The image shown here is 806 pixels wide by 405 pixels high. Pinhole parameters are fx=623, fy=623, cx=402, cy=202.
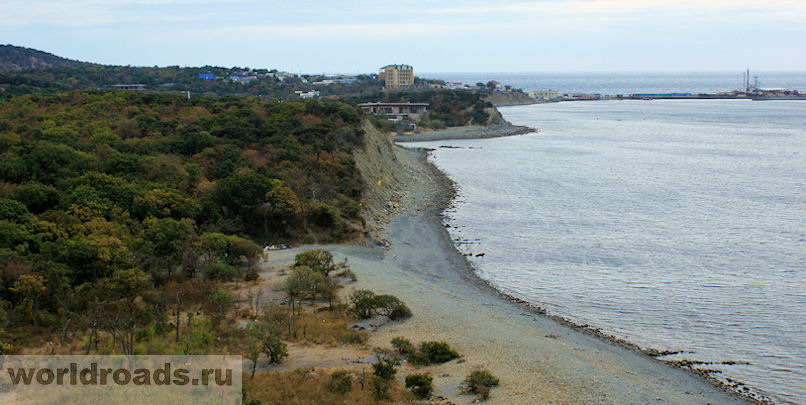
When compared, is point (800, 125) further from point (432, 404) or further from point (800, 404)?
point (432, 404)

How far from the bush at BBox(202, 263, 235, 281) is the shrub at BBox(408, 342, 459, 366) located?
8.60 meters

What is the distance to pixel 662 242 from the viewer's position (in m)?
30.1

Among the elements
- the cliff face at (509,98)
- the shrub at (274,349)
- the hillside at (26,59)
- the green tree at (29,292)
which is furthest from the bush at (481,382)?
the cliff face at (509,98)

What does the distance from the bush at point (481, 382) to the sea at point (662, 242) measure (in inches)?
245

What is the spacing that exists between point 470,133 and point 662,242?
203ft

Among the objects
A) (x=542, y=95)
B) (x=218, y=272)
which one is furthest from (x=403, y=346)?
(x=542, y=95)

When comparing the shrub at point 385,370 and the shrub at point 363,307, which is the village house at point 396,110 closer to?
the shrub at point 363,307

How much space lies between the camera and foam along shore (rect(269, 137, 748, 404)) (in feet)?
47.5

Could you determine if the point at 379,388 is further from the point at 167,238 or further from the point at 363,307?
the point at 167,238

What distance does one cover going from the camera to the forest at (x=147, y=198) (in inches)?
686

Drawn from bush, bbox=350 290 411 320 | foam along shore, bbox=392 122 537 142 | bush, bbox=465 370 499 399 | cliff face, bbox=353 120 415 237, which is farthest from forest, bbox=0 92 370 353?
foam along shore, bbox=392 122 537 142

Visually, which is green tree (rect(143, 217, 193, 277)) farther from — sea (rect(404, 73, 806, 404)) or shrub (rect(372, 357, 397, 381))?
sea (rect(404, 73, 806, 404))

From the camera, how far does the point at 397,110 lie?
101750mm

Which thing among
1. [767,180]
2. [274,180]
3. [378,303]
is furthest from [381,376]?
[767,180]
